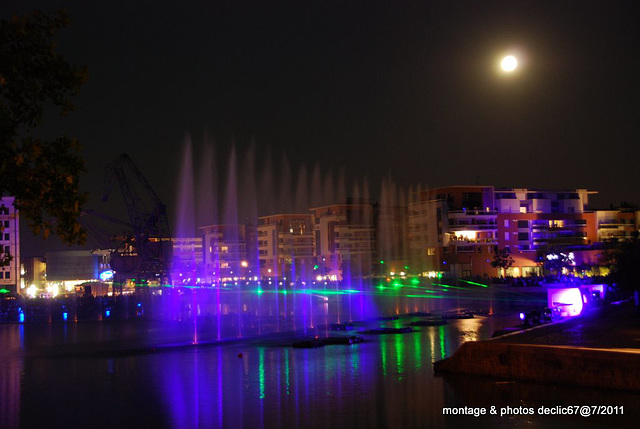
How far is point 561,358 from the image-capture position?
15641mm

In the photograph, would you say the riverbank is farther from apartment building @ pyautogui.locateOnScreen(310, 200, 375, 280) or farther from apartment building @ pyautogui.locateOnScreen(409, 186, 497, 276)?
apartment building @ pyautogui.locateOnScreen(310, 200, 375, 280)

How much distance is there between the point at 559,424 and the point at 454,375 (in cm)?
521

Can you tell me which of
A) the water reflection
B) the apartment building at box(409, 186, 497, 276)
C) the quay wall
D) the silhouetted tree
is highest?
the apartment building at box(409, 186, 497, 276)

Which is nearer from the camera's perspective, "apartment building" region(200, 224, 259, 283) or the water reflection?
the water reflection

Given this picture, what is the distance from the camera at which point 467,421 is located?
46.7ft

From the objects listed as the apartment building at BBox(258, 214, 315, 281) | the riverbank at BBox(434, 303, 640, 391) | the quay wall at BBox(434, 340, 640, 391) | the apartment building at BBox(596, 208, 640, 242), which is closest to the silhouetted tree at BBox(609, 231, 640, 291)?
the riverbank at BBox(434, 303, 640, 391)

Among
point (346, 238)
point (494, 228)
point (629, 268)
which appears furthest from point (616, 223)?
point (629, 268)

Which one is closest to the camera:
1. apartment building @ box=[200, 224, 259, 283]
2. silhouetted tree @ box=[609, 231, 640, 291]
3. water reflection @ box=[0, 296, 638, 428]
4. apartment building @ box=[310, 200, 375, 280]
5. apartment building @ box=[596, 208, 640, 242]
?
water reflection @ box=[0, 296, 638, 428]

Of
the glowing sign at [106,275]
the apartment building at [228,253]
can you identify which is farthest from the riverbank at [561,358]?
the apartment building at [228,253]

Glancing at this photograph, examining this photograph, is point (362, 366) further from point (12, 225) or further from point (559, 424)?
point (12, 225)

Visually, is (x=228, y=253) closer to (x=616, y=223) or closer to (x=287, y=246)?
(x=287, y=246)

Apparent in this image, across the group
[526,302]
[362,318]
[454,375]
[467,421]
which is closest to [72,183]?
[467,421]

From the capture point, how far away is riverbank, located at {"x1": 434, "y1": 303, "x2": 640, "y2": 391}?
1459 centimetres

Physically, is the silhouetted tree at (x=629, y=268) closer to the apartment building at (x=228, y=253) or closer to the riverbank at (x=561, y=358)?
the riverbank at (x=561, y=358)
